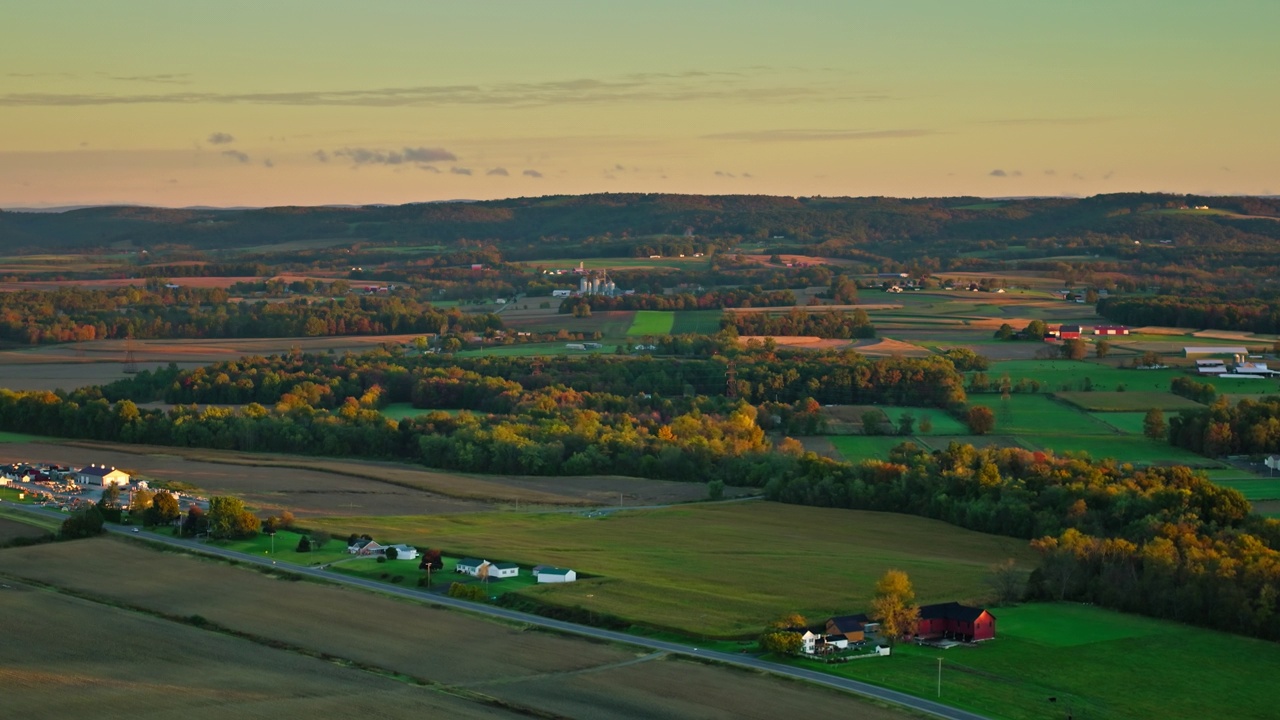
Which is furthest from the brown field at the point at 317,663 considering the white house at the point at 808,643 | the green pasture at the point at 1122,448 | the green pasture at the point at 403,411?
the green pasture at the point at 403,411

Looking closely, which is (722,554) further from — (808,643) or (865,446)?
(865,446)

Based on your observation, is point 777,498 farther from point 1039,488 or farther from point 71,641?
point 71,641

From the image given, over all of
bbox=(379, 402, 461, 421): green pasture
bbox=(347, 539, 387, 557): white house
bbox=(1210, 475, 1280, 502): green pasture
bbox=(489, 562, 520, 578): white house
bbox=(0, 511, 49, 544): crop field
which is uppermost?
bbox=(1210, 475, 1280, 502): green pasture

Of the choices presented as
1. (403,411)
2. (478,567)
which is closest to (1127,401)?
(403,411)

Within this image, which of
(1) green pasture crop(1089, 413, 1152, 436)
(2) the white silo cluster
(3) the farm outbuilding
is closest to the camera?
(1) green pasture crop(1089, 413, 1152, 436)

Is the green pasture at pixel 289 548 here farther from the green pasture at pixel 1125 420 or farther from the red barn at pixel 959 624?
the green pasture at pixel 1125 420

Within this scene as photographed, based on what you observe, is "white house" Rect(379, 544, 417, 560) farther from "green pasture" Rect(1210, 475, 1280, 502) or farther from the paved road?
"green pasture" Rect(1210, 475, 1280, 502)

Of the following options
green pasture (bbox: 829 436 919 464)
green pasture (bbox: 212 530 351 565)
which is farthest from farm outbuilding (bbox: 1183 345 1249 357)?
green pasture (bbox: 212 530 351 565)
